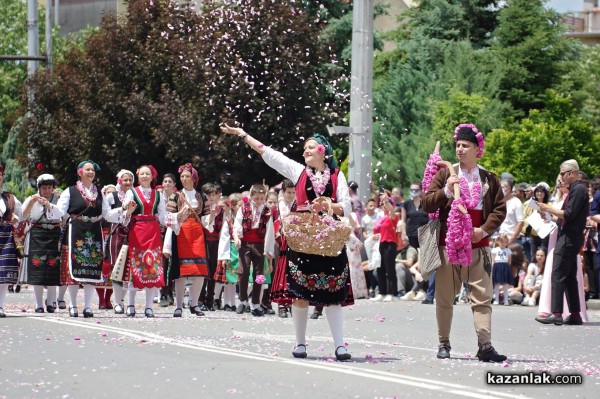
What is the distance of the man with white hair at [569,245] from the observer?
56.3ft

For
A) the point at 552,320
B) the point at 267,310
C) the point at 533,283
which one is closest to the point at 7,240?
the point at 267,310

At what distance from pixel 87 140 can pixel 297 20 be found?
6.97m

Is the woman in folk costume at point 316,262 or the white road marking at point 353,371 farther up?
the woman in folk costume at point 316,262

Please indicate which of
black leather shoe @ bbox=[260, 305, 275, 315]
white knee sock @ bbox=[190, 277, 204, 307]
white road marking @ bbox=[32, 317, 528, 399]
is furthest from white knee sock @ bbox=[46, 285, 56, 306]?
white road marking @ bbox=[32, 317, 528, 399]

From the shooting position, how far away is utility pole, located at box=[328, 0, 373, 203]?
2714 centimetres

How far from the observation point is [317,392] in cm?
952

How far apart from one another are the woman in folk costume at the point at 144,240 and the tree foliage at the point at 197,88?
18.5m

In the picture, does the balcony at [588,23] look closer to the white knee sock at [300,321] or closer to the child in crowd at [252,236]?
the child in crowd at [252,236]

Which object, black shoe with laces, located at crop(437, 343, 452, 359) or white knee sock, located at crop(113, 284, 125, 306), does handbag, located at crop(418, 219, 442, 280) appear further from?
white knee sock, located at crop(113, 284, 125, 306)

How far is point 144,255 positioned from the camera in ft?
58.7

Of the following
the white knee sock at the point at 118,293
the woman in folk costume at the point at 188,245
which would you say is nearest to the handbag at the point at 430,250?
the woman in folk costume at the point at 188,245

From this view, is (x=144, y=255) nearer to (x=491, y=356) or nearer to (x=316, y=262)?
(x=316, y=262)

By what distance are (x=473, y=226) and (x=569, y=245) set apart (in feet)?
17.7

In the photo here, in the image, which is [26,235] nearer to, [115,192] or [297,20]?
[115,192]
